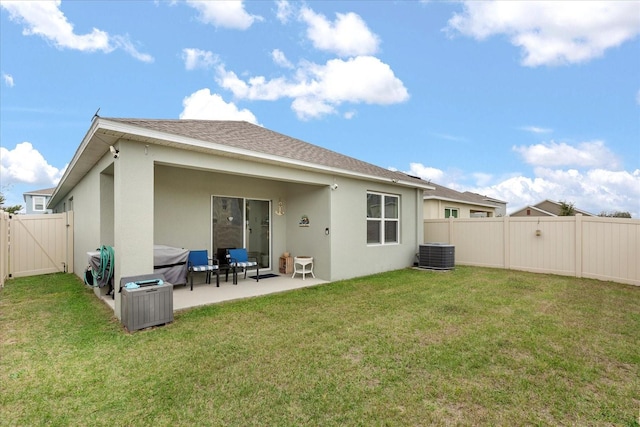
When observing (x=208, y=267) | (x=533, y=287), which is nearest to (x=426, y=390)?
(x=208, y=267)

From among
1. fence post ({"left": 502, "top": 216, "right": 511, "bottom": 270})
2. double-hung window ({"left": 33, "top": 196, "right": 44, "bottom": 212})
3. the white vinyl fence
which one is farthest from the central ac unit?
double-hung window ({"left": 33, "top": 196, "right": 44, "bottom": 212})

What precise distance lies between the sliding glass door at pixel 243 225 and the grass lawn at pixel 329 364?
111 inches

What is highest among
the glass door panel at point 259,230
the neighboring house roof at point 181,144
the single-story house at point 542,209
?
the neighboring house roof at point 181,144

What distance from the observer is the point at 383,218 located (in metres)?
9.46

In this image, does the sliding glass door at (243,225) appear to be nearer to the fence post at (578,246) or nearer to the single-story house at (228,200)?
the single-story house at (228,200)

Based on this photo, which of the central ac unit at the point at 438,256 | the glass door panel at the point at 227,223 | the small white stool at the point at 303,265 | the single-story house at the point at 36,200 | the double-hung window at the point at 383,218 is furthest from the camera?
the single-story house at the point at 36,200

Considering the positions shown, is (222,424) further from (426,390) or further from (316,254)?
(316,254)

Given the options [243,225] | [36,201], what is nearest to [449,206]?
[243,225]

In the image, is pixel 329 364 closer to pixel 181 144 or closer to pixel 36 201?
pixel 181 144

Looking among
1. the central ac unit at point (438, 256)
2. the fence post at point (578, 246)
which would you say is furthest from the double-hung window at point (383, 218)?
the fence post at point (578, 246)

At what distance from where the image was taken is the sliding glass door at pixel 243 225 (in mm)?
7945

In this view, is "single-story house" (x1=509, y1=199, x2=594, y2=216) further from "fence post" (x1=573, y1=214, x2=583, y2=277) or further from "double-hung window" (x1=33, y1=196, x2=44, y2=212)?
"double-hung window" (x1=33, y1=196, x2=44, y2=212)

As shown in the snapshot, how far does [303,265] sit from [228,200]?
8.95ft

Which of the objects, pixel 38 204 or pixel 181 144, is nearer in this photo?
pixel 181 144
